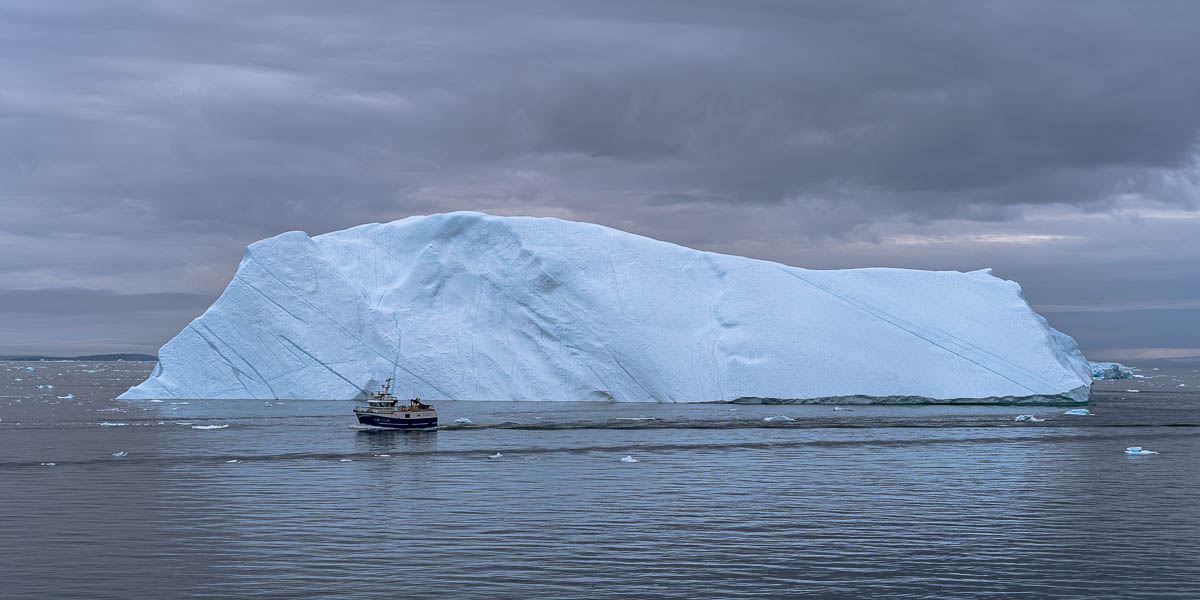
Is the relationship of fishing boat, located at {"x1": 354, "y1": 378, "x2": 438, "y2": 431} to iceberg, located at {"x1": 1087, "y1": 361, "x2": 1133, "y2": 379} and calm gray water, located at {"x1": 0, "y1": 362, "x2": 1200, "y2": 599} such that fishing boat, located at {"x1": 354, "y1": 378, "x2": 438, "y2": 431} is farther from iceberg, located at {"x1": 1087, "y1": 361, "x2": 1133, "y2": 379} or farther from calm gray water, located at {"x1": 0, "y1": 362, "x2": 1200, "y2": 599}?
iceberg, located at {"x1": 1087, "y1": 361, "x2": 1133, "y2": 379}

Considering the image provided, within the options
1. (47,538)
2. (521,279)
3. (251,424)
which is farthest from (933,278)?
(47,538)

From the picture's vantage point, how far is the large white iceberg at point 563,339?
209 ft

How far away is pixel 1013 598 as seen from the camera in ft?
57.2

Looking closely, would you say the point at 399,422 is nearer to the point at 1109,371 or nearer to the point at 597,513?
the point at 597,513

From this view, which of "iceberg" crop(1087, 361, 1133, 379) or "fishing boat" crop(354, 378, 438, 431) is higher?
"fishing boat" crop(354, 378, 438, 431)

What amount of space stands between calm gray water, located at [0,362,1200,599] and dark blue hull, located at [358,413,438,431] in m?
0.44

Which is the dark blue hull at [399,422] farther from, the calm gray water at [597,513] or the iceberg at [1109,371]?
the iceberg at [1109,371]

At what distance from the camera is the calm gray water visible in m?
18.7

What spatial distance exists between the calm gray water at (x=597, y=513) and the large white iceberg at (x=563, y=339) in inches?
523

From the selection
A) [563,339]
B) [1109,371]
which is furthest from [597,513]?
[1109,371]

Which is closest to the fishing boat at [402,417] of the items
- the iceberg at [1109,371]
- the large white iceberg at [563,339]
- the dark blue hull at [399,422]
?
the dark blue hull at [399,422]

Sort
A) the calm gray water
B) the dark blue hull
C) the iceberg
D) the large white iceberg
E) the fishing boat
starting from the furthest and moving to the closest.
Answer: the iceberg
the large white iceberg
the fishing boat
the dark blue hull
the calm gray water

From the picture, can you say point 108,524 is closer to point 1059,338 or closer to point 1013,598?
point 1013,598

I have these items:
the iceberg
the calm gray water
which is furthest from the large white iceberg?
the iceberg
